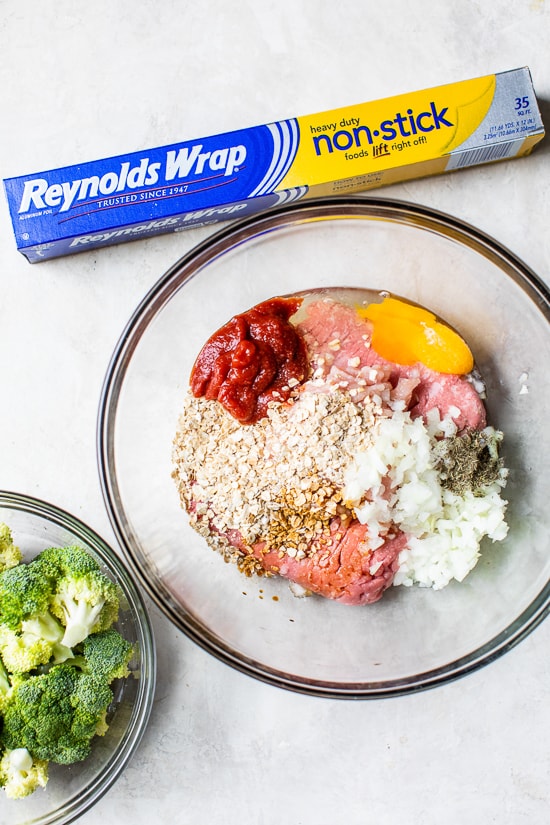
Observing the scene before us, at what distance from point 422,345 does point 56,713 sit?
1.45 metres

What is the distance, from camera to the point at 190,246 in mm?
2256

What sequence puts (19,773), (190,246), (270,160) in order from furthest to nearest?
(190,246) → (270,160) → (19,773)

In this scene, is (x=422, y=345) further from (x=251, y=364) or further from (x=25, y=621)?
(x=25, y=621)

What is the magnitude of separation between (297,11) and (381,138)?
0.57 metres

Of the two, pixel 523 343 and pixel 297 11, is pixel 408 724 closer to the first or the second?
pixel 523 343

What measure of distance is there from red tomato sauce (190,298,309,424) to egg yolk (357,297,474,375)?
9.0 inches

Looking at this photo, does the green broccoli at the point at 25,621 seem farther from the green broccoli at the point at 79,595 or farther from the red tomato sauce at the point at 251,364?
the red tomato sauce at the point at 251,364

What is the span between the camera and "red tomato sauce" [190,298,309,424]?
1944 mm

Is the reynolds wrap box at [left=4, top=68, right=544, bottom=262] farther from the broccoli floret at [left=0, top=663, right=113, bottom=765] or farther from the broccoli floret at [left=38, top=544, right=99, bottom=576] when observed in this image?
the broccoli floret at [left=0, top=663, right=113, bottom=765]

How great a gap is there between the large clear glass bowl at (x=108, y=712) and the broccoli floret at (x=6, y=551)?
0.11m

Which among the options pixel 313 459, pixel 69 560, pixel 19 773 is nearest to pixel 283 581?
pixel 313 459

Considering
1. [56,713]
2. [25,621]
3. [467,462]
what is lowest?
[56,713]

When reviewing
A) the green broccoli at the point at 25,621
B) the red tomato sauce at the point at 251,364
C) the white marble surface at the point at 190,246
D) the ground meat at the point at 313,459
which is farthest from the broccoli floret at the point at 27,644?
the red tomato sauce at the point at 251,364

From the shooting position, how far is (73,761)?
6.74 feet
